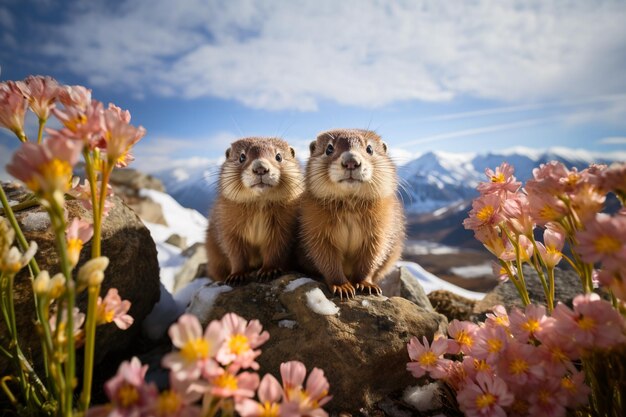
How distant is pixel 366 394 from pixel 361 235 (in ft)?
4.05

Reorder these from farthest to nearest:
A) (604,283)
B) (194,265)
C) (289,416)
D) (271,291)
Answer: (194,265), (271,291), (604,283), (289,416)

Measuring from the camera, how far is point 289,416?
1.12 m

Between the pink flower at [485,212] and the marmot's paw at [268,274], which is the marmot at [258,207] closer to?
the marmot's paw at [268,274]

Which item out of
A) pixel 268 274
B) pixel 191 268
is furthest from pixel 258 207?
pixel 191 268

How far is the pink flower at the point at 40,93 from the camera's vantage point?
4.83 ft

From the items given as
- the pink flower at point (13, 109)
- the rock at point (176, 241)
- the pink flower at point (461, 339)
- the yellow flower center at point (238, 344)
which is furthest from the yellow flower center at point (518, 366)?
the rock at point (176, 241)

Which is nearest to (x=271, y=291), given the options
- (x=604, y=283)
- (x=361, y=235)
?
(x=361, y=235)

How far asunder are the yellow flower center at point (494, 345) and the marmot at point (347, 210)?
122 centimetres

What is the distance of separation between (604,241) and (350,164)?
1.74 meters

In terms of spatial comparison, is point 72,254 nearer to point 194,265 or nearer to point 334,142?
point 334,142

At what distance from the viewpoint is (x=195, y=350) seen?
1.04 meters

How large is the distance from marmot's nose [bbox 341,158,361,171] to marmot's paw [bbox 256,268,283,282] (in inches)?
44.0

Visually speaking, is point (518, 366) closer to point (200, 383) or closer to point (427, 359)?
point (427, 359)

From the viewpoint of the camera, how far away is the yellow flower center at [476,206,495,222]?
74.8 inches
